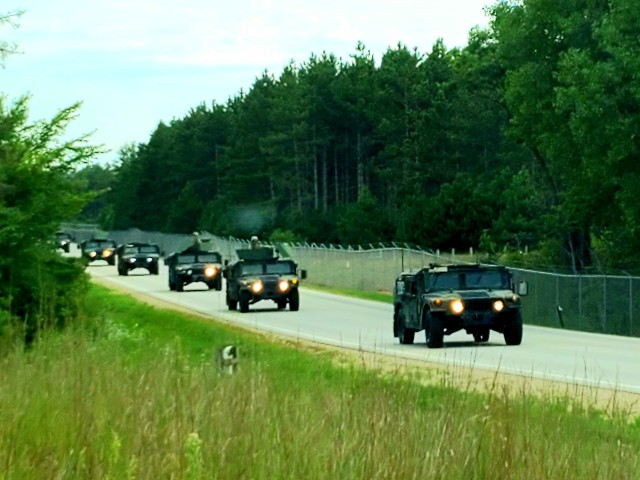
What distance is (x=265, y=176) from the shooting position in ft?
454

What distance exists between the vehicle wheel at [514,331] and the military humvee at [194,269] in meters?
34.5

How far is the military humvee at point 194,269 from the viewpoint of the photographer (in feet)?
210

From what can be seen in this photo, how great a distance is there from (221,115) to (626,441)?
150506mm

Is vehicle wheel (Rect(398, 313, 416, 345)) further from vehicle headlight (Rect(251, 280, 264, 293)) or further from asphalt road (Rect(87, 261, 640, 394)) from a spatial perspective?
vehicle headlight (Rect(251, 280, 264, 293))

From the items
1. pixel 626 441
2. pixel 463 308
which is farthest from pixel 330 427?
pixel 463 308

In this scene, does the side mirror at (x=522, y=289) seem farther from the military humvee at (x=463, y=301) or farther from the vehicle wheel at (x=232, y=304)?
the vehicle wheel at (x=232, y=304)

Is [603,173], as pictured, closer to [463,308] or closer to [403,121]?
[463,308]

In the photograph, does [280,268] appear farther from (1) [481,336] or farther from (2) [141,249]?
(2) [141,249]

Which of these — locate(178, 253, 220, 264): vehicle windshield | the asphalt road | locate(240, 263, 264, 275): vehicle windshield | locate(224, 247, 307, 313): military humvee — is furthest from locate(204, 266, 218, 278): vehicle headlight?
locate(240, 263, 264, 275): vehicle windshield

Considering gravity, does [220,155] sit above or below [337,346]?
above

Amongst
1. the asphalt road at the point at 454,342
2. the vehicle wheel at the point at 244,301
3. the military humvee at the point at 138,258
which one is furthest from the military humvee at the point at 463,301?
the military humvee at the point at 138,258

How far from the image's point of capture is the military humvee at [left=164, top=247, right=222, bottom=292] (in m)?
64.1

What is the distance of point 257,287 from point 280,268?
160 cm

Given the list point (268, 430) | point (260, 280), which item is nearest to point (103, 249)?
point (260, 280)
